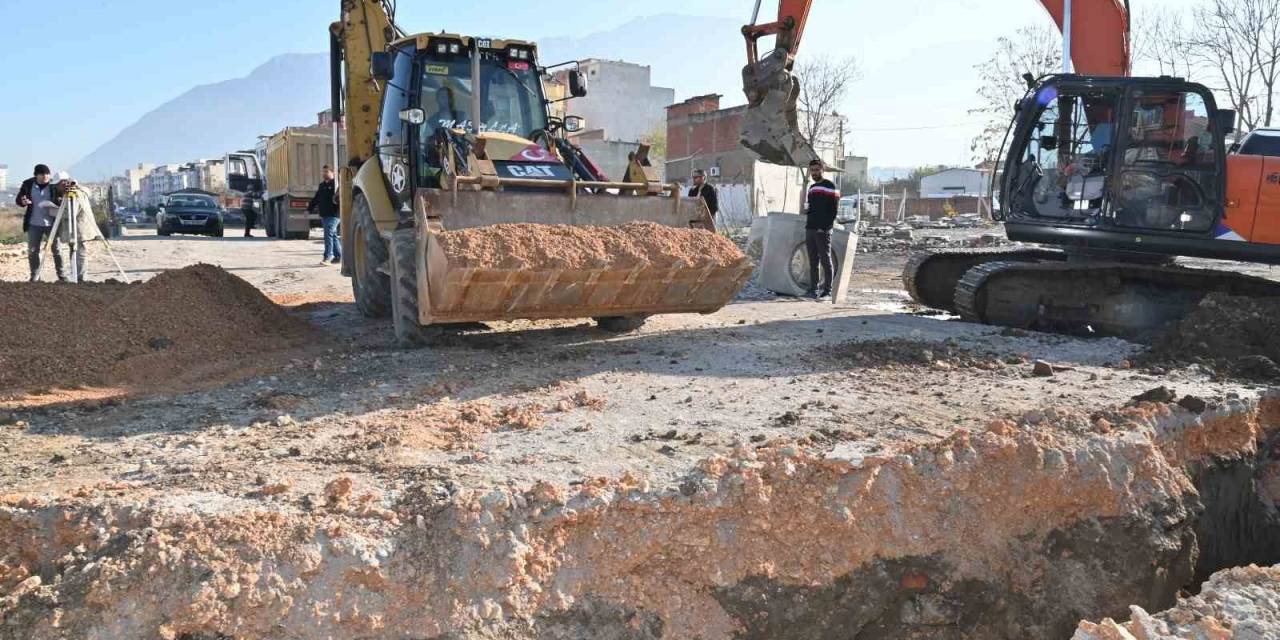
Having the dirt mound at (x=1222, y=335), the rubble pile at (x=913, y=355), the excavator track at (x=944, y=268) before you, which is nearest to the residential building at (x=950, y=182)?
the excavator track at (x=944, y=268)

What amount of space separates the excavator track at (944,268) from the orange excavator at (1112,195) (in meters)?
0.99

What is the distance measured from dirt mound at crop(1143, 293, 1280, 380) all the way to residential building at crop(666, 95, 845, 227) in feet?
82.0

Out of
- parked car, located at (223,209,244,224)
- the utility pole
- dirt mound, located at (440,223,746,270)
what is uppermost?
the utility pole

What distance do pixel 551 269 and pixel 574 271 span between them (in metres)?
0.17

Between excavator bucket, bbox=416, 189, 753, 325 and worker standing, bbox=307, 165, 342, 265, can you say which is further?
worker standing, bbox=307, 165, 342, 265

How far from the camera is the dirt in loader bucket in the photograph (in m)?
6.25

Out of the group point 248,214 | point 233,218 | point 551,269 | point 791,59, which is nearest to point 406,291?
point 551,269

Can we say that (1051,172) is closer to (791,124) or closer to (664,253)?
(791,124)

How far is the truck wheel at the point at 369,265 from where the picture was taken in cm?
835

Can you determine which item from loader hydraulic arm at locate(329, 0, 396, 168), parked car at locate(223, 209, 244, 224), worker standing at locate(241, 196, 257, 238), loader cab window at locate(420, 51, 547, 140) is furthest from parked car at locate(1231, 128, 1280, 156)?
parked car at locate(223, 209, 244, 224)

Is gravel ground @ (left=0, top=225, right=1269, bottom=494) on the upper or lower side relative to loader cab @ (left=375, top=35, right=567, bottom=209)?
lower

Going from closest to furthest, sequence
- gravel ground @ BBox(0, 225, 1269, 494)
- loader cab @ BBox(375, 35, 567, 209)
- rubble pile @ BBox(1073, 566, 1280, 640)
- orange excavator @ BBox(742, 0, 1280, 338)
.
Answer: rubble pile @ BBox(1073, 566, 1280, 640) → gravel ground @ BBox(0, 225, 1269, 494) → loader cab @ BBox(375, 35, 567, 209) → orange excavator @ BBox(742, 0, 1280, 338)

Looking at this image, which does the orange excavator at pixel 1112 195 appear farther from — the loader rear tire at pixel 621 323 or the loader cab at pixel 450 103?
the loader rear tire at pixel 621 323

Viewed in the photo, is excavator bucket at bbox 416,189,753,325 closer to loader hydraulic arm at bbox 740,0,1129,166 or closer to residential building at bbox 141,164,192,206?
loader hydraulic arm at bbox 740,0,1129,166
